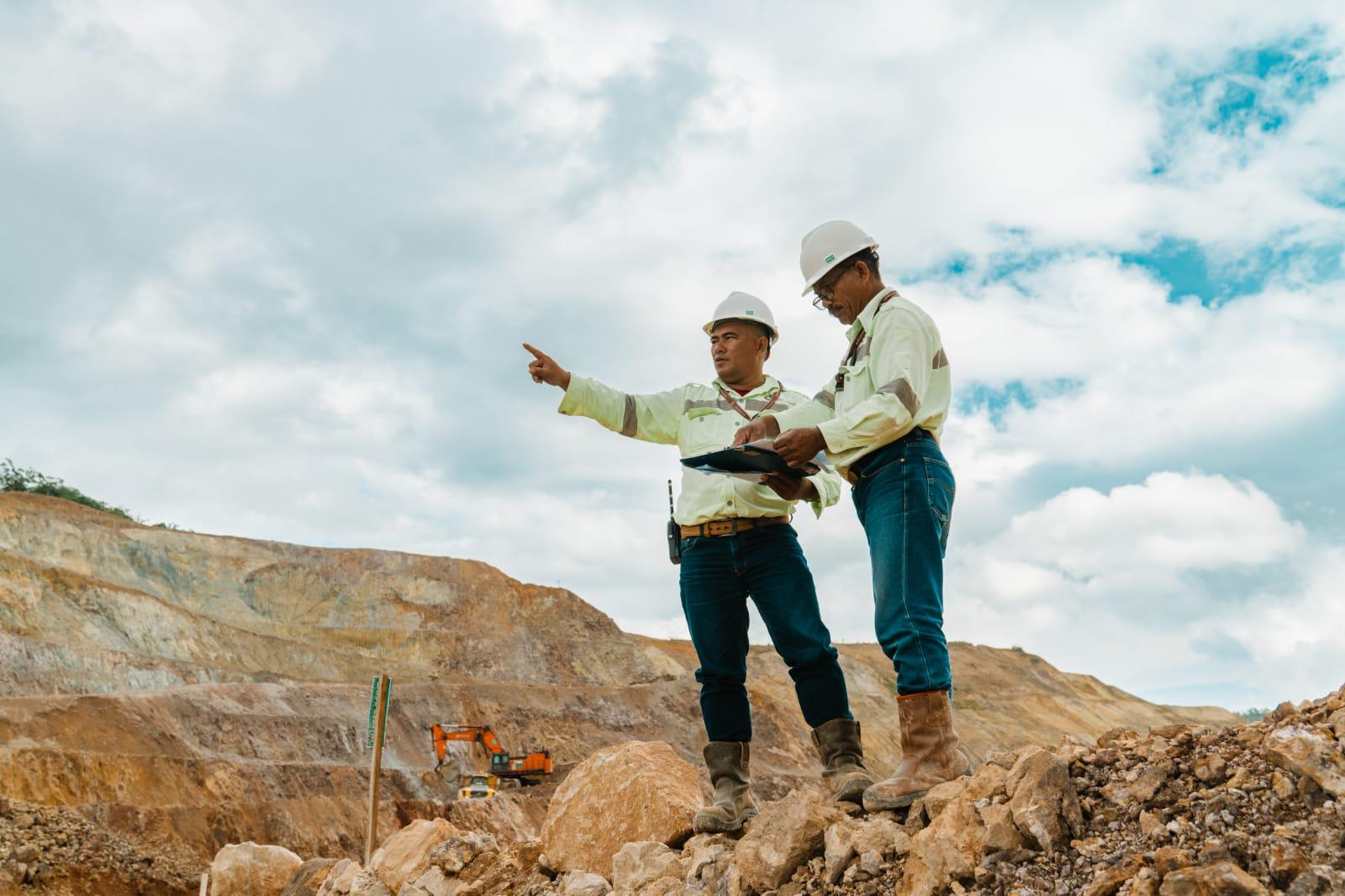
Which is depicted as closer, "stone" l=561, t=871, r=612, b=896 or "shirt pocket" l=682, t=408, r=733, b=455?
"stone" l=561, t=871, r=612, b=896

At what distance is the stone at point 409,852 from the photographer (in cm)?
557

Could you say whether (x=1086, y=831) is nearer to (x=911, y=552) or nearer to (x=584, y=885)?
(x=911, y=552)

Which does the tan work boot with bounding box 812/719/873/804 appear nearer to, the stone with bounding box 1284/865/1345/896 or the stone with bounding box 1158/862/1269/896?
the stone with bounding box 1158/862/1269/896

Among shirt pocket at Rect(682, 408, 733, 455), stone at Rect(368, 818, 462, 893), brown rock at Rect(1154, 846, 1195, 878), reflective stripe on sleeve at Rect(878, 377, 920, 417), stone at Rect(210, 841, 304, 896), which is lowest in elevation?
stone at Rect(210, 841, 304, 896)

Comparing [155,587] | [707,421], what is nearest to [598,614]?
[155,587]

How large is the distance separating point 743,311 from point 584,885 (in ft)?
8.46

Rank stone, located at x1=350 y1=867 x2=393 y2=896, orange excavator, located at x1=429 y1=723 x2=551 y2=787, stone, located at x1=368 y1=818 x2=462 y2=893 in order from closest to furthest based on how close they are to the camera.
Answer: stone, located at x1=368 y1=818 x2=462 y2=893, stone, located at x1=350 y1=867 x2=393 y2=896, orange excavator, located at x1=429 y1=723 x2=551 y2=787

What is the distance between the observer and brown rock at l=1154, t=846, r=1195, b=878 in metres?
2.43

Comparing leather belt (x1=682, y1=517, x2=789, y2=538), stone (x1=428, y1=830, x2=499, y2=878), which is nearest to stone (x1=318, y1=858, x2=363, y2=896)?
stone (x1=428, y1=830, x2=499, y2=878)

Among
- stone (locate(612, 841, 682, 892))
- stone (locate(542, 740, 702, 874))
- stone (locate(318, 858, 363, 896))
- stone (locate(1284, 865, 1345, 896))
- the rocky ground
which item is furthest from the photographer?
stone (locate(318, 858, 363, 896))

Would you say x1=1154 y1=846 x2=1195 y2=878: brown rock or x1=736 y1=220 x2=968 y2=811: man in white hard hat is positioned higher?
x1=736 y1=220 x2=968 y2=811: man in white hard hat

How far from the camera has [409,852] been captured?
572 cm

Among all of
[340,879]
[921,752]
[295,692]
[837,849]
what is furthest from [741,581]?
[295,692]

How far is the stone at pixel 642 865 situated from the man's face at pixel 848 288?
2259 millimetres
